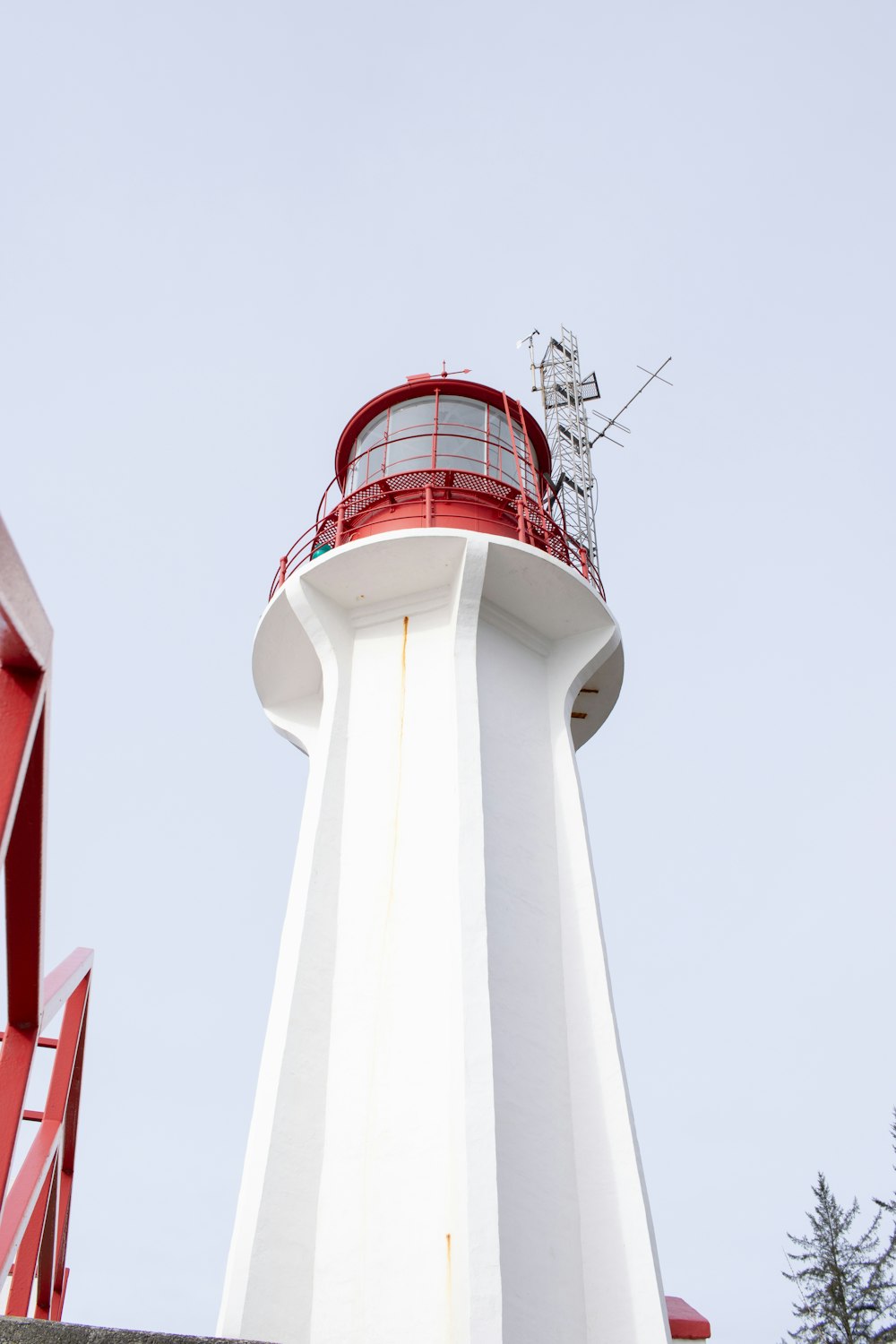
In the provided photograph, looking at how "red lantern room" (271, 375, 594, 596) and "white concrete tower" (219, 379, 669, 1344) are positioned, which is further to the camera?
"red lantern room" (271, 375, 594, 596)

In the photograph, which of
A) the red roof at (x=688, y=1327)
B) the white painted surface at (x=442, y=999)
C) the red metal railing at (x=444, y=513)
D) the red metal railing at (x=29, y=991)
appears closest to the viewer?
Result: the red metal railing at (x=29, y=991)

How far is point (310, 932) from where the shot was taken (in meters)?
10.2

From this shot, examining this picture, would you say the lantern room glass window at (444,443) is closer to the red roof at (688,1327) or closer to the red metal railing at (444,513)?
the red metal railing at (444,513)

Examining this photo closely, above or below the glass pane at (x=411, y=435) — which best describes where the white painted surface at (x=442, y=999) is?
below

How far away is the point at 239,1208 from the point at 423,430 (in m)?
9.15

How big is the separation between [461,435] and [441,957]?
22.9 feet

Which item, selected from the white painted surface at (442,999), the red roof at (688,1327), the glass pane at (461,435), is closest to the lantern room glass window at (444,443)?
the glass pane at (461,435)

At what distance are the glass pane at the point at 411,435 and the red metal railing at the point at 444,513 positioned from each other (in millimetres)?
395

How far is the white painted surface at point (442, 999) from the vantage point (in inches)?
332

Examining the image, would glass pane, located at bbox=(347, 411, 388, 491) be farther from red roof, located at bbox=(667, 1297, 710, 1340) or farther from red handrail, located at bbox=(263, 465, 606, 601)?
red roof, located at bbox=(667, 1297, 710, 1340)

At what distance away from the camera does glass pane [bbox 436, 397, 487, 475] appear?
1411cm

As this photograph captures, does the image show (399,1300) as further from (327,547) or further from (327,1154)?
(327,547)

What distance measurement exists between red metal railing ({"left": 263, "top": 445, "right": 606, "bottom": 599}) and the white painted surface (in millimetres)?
609

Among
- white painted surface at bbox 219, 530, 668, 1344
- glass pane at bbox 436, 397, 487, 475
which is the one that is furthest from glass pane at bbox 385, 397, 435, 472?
white painted surface at bbox 219, 530, 668, 1344
